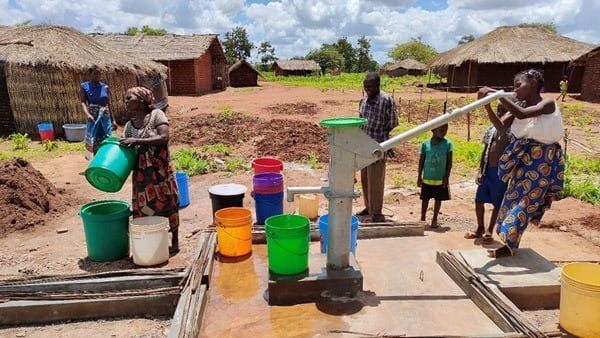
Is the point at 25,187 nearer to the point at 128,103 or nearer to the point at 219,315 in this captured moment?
the point at 128,103

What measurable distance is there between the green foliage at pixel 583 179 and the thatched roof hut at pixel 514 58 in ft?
54.5

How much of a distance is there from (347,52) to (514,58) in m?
46.6

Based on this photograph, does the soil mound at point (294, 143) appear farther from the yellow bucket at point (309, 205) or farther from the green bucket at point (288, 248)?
the green bucket at point (288, 248)

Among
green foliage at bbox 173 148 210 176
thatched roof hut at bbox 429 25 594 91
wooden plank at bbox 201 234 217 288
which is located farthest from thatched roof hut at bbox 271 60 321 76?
wooden plank at bbox 201 234 217 288

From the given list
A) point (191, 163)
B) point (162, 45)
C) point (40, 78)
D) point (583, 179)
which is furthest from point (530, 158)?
point (162, 45)

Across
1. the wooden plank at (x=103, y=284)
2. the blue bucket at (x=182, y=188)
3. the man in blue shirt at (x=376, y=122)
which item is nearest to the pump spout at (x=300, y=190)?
the wooden plank at (x=103, y=284)

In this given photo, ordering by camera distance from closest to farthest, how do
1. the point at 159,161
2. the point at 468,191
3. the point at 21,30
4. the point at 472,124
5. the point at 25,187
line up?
the point at 159,161 → the point at 25,187 → the point at 468,191 → the point at 21,30 → the point at 472,124

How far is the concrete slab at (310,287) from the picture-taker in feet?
9.39

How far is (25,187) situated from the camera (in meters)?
5.19

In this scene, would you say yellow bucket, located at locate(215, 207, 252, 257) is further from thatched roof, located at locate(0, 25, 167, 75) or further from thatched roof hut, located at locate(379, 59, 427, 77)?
thatched roof hut, located at locate(379, 59, 427, 77)

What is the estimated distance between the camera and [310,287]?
9.41 feet

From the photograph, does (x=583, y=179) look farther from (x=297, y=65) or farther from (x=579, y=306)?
(x=297, y=65)

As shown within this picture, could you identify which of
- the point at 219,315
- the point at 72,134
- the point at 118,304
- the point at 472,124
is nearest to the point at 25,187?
the point at 118,304

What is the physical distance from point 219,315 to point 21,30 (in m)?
13.0
